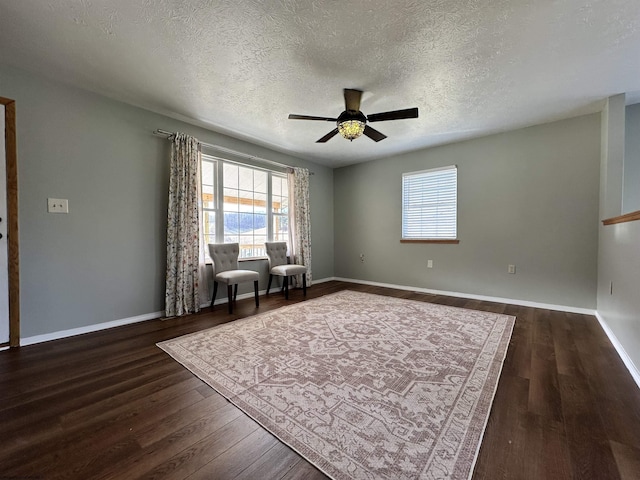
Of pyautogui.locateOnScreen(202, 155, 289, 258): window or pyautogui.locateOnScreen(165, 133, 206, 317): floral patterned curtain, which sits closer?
pyautogui.locateOnScreen(165, 133, 206, 317): floral patterned curtain

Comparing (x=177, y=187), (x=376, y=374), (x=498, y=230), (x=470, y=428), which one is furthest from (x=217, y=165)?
(x=498, y=230)

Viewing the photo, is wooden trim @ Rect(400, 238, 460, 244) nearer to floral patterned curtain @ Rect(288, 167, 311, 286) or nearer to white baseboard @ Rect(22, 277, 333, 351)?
floral patterned curtain @ Rect(288, 167, 311, 286)

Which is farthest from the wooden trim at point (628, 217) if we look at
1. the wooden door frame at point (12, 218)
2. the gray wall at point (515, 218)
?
the wooden door frame at point (12, 218)

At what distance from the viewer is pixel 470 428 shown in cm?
136

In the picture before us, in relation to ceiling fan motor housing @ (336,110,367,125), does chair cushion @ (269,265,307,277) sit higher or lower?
lower

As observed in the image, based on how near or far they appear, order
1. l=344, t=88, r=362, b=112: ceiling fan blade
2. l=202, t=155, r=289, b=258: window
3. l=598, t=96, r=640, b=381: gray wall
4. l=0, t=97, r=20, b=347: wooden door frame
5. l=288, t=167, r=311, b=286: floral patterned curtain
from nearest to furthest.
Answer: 1. l=598, t=96, r=640, b=381: gray wall
2. l=0, t=97, r=20, b=347: wooden door frame
3. l=344, t=88, r=362, b=112: ceiling fan blade
4. l=202, t=155, r=289, b=258: window
5. l=288, t=167, r=311, b=286: floral patterned curtain

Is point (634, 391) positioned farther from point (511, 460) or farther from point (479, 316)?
point (479, 316)

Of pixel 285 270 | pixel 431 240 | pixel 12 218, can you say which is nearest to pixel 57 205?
pixel 12 218

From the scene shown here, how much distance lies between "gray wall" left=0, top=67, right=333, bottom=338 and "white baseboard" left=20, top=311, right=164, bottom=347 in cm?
4

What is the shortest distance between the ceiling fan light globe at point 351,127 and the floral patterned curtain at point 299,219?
213 cm

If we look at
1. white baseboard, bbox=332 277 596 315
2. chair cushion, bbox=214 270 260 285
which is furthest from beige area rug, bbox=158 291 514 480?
white baseboard, bbox=332 277 596 315

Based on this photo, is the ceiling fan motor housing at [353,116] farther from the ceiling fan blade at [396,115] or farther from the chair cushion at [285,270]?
the chair cushion at [285,270]

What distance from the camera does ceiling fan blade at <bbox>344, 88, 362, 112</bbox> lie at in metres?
2.69

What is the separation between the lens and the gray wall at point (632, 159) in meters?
2.98
